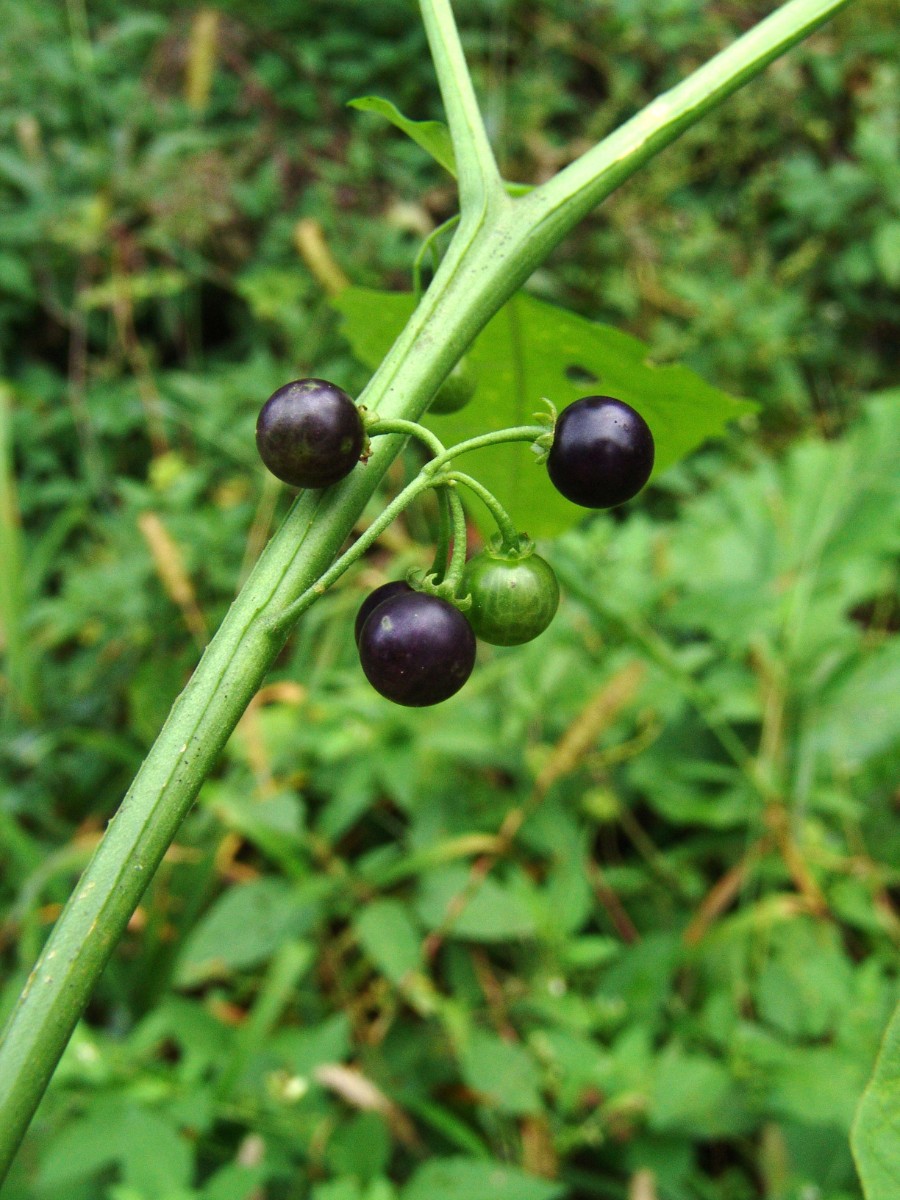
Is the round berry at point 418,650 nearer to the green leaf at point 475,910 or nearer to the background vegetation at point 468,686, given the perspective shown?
the background vegetation at point 468,686

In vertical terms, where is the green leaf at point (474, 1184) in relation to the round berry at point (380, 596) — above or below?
below

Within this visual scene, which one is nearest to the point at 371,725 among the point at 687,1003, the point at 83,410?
the point at 687,1003

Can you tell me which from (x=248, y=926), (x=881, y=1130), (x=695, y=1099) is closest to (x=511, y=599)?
(x=881, y=1130)

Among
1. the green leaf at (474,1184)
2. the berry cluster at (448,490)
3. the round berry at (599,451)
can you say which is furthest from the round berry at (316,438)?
the green leaf at (474,1184)

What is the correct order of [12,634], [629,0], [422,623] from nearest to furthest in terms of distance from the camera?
[422,623] → [12,634] → [629,0]

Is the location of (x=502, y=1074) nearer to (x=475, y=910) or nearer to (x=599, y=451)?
(x=475, y=910)

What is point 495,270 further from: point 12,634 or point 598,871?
point 12,634
